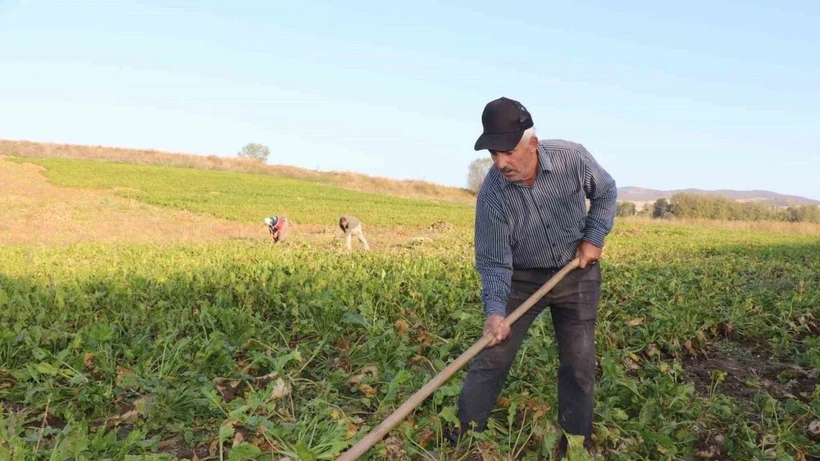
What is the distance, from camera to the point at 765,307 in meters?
6.75

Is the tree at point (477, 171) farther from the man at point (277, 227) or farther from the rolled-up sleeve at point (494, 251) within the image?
the rolled-up sleeve at point (494, 251)

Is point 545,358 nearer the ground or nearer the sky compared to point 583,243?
nearer the ground

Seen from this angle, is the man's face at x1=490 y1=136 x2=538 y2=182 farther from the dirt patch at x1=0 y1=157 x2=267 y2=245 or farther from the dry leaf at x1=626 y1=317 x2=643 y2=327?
the dirt patch at x1=0 y1=157 x2=267 y2=245

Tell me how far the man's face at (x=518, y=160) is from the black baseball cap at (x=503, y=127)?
0.15 feet

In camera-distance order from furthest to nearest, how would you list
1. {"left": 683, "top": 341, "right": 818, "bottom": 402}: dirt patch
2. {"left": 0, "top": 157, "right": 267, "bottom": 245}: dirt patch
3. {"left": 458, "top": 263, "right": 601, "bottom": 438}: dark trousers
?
{"left": 0, "top": 157, "right": 267, "bottom": 245}: dirt patch, {"left": 683, "top": 341, "right": 818, "bottom": 402}: dirt patch, {"left": 458, "top": 263, "right": 601, "bottom": 438}: dark trousers

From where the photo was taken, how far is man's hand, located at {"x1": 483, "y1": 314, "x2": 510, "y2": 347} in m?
3.07

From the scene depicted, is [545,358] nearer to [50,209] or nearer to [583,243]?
[583,243]

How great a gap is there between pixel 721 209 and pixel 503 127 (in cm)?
5661

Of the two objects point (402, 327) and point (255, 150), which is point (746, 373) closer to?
point (402, 327)

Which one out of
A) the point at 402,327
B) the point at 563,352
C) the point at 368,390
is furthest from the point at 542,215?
the point at 402,327

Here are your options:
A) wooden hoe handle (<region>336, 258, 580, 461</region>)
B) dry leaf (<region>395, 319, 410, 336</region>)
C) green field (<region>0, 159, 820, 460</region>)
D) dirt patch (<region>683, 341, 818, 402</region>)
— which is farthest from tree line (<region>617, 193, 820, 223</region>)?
wooden hoe handle (<region>336, 258, 580, 461</region>)

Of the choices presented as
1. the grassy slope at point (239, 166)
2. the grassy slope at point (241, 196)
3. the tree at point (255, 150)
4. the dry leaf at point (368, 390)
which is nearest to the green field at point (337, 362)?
the dry leaf at point (368, 390)

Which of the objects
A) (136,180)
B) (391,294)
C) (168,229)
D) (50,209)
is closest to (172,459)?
(391,294)

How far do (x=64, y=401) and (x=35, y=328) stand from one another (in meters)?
0.92
